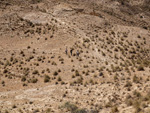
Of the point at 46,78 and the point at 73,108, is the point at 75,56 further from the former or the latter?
the point at 73,108

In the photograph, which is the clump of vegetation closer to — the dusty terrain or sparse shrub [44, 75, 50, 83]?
the dusty terrain

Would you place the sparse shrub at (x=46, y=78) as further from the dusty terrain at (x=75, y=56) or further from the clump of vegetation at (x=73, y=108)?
the clump of vegetation at (x=73, y=108)

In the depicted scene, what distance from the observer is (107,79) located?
64.9ft

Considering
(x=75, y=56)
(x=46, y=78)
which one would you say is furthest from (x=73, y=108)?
(x=75, y=56)

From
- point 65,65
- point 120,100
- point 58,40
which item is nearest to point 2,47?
point 58,40

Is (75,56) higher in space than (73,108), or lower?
lower

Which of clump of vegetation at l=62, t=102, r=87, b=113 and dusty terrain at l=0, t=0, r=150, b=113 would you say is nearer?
clump of vegetation at l=62, t=102, r=87, b=113

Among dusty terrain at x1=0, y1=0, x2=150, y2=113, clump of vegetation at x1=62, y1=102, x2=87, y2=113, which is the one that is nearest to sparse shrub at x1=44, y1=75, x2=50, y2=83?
dusty terrain at x1=0, y1=0, x2=150, y2=113

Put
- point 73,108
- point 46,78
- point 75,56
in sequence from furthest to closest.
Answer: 1. point 75,56
2. point 46,78
3. point 73,108

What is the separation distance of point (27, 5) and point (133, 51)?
2469cm

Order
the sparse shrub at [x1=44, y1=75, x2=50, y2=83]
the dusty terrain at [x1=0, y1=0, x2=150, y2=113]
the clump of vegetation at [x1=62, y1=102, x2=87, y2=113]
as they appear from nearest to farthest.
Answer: the clump of vegetation at [x1=62, y1=102, x2=87, y2=113], the dusty terrain at [x1=0, y1=0, x2=150, y2=113], the sparse shrub at [x1=44, y1=75, x2=50, y2=83]

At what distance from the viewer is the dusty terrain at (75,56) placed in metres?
14.6

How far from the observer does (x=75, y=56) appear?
28422mm

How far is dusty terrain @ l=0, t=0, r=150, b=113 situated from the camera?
1460 centimetres
